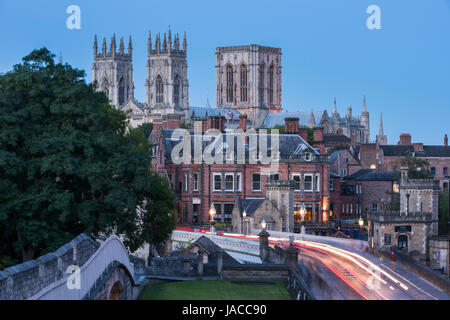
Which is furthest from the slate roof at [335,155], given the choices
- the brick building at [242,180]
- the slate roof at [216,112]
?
the slate roof at [216,112]

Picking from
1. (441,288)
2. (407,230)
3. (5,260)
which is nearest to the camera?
(5,260)

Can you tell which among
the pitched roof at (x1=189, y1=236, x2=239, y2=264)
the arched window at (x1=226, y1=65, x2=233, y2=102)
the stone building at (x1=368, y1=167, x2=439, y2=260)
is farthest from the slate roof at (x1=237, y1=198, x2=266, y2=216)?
the arched window at (x1=226, y1=65, x2=233, y2=102)

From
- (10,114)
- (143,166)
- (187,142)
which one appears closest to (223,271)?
(143,166)

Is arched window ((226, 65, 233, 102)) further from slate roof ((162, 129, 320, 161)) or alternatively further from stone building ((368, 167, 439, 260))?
stone building ((368, 167, 439, 260))

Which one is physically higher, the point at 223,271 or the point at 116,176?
the point at 116,176

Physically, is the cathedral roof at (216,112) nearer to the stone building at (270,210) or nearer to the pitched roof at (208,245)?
the stone building at (270,210)

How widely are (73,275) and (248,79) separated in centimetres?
17302

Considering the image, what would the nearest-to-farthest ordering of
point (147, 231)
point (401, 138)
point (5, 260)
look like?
point (5, 260)
point (147, 231)
point (401, 138)

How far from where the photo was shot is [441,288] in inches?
1476

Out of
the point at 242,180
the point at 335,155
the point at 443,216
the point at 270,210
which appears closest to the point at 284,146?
the point at 242,180

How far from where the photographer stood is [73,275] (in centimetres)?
2030

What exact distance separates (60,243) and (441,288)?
17044 mm

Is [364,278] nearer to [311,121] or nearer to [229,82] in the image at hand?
[311,121]

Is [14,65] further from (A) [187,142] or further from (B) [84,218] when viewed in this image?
(A) [187,142]
